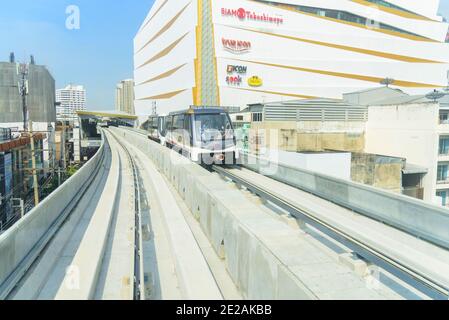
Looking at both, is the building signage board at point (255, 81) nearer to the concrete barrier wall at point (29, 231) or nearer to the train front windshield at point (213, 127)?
the train front windshield at point (213, 127)

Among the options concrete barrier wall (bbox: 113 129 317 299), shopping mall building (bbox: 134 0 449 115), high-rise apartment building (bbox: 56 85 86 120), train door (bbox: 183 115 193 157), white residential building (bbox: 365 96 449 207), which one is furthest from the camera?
high-rise apartment building (bbox: 56 85 86 120)

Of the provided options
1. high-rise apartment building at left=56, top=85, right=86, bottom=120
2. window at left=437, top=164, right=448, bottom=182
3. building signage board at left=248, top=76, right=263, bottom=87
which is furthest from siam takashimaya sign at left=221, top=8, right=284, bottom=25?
high-rise apartment building at left=56, top=85, right=86, bottom=120

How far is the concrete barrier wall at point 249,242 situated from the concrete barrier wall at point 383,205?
6.57 ft

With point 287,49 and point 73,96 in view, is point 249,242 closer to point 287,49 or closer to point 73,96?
point 287,49

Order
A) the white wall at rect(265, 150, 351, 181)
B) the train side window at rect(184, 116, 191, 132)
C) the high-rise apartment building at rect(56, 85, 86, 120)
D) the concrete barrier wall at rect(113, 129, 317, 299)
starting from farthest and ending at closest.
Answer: the high-rise apartment building at rect(56, 85, 86, 120) → the white wall at rect(265, 150, 351, 181) → the train side window at rect(184, 116, 191, 132) → the concrete barrier wall at rect(113, 129, 317, 299)

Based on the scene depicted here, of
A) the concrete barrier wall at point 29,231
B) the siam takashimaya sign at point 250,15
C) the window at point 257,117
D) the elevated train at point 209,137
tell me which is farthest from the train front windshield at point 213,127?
the siam takashimaya sign at point 250,15

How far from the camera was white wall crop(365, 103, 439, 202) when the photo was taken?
28.9 m

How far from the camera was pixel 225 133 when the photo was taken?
14445 millimetres

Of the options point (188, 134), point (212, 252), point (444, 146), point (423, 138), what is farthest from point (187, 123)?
point (444, 146)

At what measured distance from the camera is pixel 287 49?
55.2 metres

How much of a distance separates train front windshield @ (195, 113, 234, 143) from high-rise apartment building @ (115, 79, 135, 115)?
13749cm

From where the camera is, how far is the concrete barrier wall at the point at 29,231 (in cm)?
461

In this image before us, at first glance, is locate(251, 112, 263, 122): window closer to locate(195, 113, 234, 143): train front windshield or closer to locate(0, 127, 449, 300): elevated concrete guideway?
locate(195, 113, 234, 143): train front windshield
